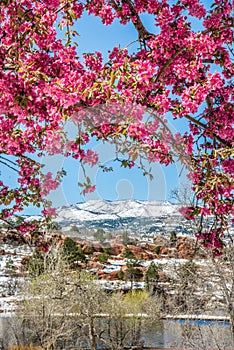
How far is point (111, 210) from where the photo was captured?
8.39 ft

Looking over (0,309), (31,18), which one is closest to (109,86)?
(31,18)

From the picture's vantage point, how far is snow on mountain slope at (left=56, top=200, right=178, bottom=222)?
99.7 inches

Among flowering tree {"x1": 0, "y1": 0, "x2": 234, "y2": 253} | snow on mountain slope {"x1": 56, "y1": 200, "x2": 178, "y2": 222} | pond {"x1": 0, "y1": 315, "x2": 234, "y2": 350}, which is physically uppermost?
flowering tree {"x1": 0, "y1": 0, "x2": 234, "y2": 253}

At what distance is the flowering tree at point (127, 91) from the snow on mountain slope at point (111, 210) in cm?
13

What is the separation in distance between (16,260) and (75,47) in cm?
3397

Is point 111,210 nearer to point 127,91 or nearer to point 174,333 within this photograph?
point 127,91

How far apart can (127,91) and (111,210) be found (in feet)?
2.43

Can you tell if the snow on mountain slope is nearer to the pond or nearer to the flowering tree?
the flowering tree

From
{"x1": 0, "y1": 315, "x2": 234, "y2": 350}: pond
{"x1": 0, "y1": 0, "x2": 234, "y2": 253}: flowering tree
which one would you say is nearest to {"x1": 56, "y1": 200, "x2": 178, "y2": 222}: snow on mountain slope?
{"x1": 0, "y1": 0, "x2": 234, "y2": 253}: flowering tree

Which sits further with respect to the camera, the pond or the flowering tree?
the pond

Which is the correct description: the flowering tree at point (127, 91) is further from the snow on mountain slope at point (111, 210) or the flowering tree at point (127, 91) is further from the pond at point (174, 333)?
the pond at point (174, 333)

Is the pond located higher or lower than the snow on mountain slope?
lower

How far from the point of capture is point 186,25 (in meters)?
3.07

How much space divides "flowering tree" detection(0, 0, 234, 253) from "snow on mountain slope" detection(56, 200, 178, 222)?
13 centimetres
